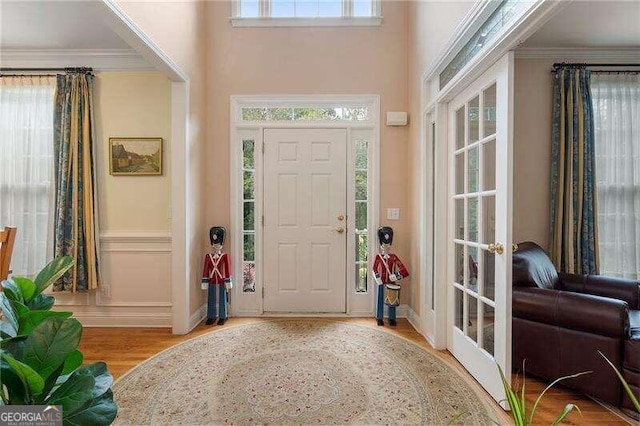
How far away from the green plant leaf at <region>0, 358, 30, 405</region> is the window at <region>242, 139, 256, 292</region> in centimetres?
268

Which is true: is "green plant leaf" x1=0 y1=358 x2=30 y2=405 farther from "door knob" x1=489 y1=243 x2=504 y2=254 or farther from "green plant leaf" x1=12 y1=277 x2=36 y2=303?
"door knob" x1=489 y1=243 x2=504 y2=254

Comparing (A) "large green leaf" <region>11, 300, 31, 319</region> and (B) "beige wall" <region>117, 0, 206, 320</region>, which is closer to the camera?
(A) "large green leaf" <region>11, 300, 31, 319</region>

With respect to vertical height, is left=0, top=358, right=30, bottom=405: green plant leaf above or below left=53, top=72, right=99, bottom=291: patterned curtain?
below

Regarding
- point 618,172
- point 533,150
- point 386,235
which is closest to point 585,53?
point 533,150

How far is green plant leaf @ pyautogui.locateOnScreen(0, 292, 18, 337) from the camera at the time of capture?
0.70 m

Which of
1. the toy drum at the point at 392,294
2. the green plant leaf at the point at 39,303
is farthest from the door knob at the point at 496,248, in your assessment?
the green plant leaf at the point at 39,303

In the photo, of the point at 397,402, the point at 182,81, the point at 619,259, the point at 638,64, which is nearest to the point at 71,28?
the point at 182,81

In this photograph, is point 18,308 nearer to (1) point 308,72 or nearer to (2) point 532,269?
(2) point 532,269

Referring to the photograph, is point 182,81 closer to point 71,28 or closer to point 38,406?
point 71,28

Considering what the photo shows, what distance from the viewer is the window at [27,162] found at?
2996mm

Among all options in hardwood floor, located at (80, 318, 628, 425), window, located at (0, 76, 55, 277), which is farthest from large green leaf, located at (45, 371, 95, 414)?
window, located at (0, 76, 55, 277)

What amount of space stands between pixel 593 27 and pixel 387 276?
275cm

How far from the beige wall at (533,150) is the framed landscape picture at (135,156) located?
3.50 m

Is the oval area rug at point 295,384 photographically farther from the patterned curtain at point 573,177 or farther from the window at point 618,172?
the window at point 618,172
